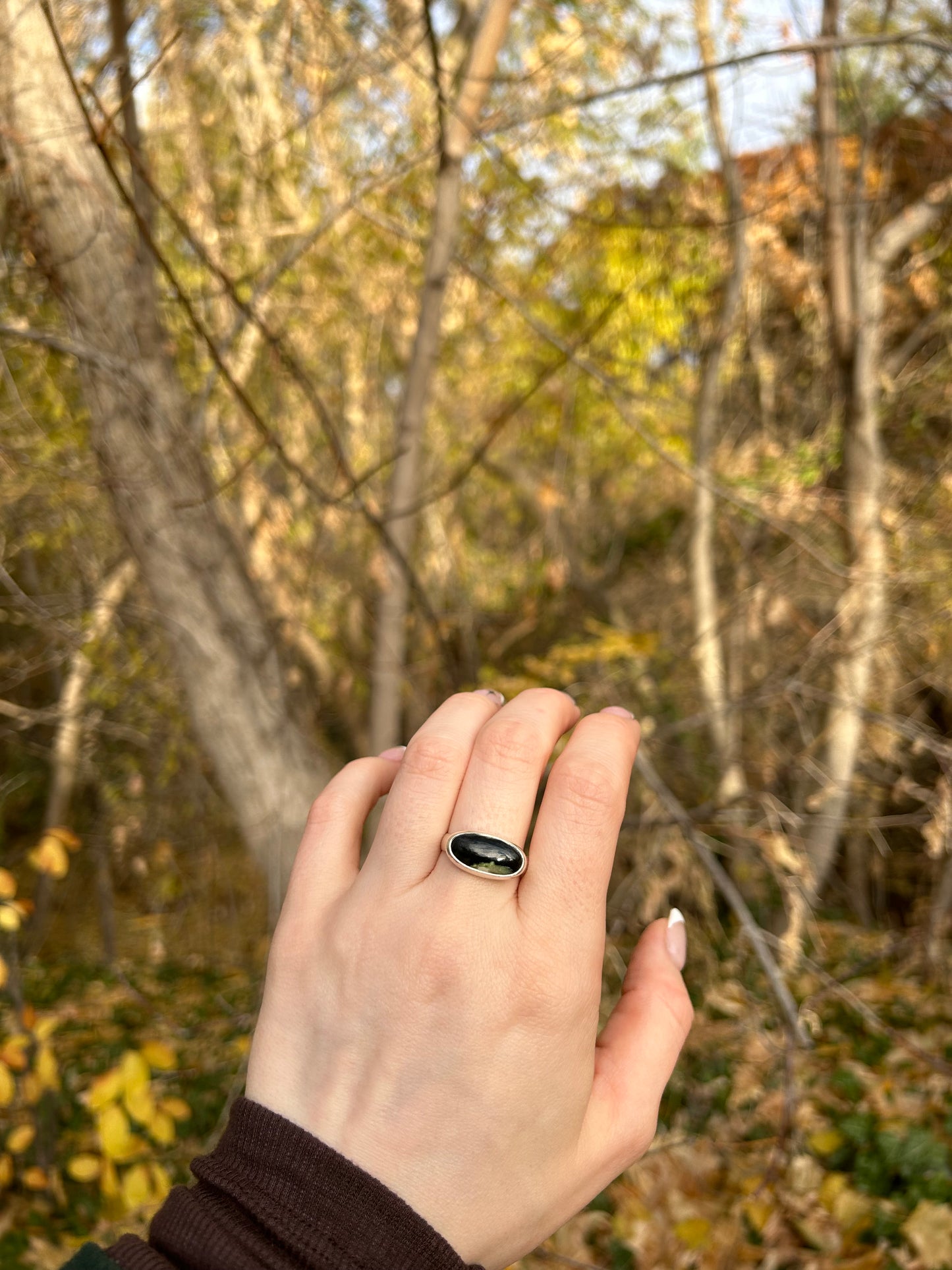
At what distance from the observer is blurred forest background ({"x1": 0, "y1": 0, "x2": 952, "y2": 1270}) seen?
237 centimetres

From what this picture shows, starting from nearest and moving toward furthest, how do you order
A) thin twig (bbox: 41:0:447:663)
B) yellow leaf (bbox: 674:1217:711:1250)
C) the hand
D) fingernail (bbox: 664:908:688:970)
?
the hand, fingernail (bbox: 664:908:688:970), thin twig (bbox: 41:0:447:663), yellow leaf (bbox: 674:1217:711:1250)

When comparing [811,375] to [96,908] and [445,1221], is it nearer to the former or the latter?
[445,1221]

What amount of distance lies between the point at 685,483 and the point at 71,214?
474 cm

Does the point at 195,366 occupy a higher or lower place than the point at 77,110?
lower

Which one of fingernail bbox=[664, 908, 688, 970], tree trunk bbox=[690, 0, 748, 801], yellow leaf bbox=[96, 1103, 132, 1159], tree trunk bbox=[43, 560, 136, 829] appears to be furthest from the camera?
tree trunk bbox=[690, 0, 748, 801]

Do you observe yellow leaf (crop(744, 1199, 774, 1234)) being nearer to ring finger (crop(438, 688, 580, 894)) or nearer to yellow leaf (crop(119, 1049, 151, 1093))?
yellow leaf (crop(119, 1049, 151, 1093))

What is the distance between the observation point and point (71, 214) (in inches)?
87.5

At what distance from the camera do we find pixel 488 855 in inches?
33.2

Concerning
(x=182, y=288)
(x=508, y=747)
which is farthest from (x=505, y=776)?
(x=182, y=288)

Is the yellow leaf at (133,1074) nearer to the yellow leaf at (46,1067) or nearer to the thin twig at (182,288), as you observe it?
the yellow leaf at (46,1067)

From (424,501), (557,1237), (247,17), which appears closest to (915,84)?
(424,501)

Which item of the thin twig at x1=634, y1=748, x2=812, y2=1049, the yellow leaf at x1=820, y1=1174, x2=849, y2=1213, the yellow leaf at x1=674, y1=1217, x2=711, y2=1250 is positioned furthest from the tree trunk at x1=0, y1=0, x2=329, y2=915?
the yellow leaf at x1=820, y1=1174, x2=849, y2=1213

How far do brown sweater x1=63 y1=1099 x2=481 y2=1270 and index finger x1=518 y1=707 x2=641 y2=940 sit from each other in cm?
29

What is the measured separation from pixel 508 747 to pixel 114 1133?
6.11 feet
